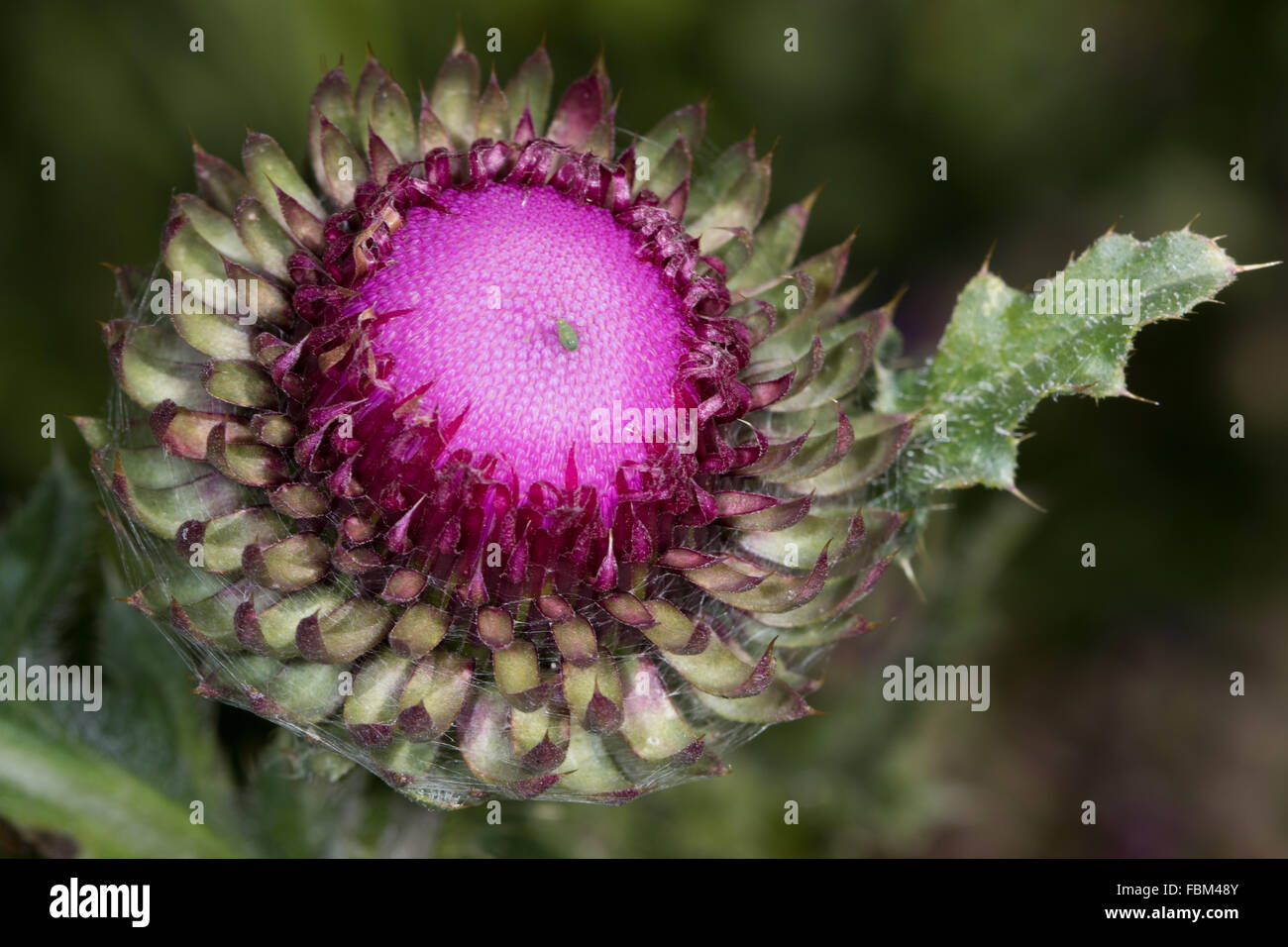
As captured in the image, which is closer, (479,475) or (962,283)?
(479,475)

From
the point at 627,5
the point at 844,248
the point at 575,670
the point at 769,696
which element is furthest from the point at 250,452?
the point at 627,5

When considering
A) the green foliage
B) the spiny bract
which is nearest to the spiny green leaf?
the spiny bract

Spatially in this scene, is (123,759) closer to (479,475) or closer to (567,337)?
(479,475)

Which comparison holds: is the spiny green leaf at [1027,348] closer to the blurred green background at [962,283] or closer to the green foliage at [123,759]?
the blurred green background at [962,283]

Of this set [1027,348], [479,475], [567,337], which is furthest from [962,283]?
[479,475]

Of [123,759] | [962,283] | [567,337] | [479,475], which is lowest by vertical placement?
[123,759]

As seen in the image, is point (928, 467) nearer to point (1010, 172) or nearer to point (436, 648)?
point (436, 648)
